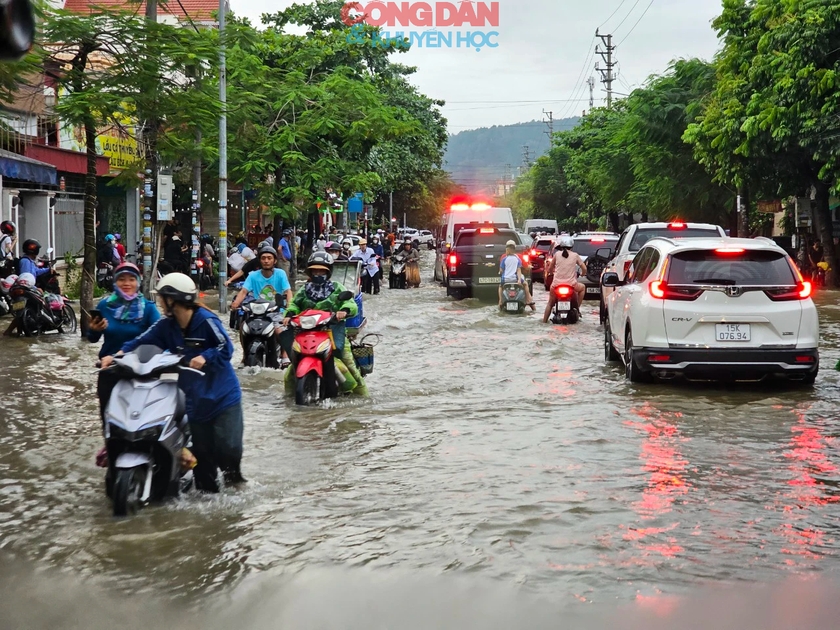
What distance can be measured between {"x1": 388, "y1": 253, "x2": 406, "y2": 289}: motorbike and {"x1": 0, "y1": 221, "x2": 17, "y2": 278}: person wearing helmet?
1456 cm

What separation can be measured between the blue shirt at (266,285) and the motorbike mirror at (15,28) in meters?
10.2

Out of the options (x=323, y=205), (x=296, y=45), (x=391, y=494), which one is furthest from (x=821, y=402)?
(x=296, y=45)

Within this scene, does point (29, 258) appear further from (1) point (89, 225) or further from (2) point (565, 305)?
(2) point (565, 305)

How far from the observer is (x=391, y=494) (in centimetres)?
769

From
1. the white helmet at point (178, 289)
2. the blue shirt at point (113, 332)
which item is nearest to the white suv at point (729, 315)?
the blue shirt at point (113, 332)

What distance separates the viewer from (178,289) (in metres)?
7.08

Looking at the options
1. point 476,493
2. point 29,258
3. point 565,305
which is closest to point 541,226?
point 565,305

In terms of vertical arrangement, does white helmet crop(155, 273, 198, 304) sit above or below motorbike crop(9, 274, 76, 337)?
above

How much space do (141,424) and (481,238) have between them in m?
22.1

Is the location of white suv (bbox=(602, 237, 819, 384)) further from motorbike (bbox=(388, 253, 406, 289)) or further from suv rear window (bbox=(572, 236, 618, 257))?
motorbike (bbox=(388, 253, 406, 289))

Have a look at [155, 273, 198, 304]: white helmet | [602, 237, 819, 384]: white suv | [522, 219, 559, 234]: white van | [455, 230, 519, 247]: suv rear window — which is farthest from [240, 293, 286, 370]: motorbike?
[522, 219, 559, 234]: white van

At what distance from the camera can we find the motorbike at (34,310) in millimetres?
18469

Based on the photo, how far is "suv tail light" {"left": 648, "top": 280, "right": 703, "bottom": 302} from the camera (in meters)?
→ 11.8

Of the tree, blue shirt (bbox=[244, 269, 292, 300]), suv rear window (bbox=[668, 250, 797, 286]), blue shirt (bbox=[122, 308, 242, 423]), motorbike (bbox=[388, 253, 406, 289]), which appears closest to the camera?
blue shirt (bbox=[122, 308, 242, 423])
